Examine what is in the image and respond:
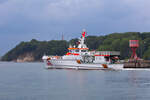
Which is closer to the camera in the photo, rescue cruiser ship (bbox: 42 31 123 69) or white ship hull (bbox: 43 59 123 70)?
white ship hull (bbox: 43 59 123 70)

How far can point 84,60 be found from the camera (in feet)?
326

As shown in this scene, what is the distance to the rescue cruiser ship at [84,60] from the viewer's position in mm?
94188

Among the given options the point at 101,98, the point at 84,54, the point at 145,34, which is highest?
the point at 145,34

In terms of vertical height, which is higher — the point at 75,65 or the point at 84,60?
the point at 84,60

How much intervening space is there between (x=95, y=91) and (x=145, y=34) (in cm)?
13031

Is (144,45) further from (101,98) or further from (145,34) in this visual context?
(101,98)

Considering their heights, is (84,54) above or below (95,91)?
above

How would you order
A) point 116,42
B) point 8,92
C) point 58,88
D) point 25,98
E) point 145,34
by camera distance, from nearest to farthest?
1. point 25,98
2. point 8,92
3. point 58,88
4. point 116,42
5. point 145,34

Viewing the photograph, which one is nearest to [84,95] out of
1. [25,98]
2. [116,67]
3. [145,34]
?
[25,98]

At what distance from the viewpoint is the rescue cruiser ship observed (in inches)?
3708

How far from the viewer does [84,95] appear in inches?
1812

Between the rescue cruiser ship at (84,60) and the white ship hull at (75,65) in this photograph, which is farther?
the rescue cruiser ship at (84,60)

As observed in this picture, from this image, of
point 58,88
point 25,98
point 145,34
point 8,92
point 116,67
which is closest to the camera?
point 25,98

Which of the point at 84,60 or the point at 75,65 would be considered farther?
the point at 84,60
